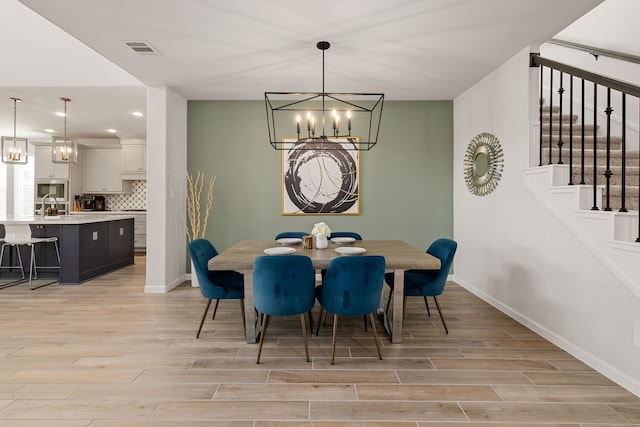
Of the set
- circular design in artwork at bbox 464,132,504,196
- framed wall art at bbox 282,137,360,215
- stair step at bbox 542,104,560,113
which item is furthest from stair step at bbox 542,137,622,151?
framed wall art at bbox 282,137,360,215

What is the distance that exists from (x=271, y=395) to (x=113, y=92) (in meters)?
4.71

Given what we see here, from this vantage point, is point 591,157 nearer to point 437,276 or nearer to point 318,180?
point 437,276

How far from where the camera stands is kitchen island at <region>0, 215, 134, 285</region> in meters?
5.01

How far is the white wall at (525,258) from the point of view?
95.7 inches

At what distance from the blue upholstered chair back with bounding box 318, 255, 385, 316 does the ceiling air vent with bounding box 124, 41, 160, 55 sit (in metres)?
2.79

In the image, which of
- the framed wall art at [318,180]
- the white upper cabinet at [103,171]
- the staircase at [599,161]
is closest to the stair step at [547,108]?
the staircase at [599,161]

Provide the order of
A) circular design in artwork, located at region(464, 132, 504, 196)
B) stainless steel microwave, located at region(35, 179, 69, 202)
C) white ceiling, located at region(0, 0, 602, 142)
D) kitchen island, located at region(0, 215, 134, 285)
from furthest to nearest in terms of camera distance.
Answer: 1. stainless steel microwave, located at region(35, 179, 69, 202)
2. kitchen island, located at region(0, 215, 134, 285)
3. circular design in artwork, located at region(464, 132, 504, 196)
4. white ceiling, located at region(0, 0, 602, 142)

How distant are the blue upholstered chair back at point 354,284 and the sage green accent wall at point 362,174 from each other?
8.69ft

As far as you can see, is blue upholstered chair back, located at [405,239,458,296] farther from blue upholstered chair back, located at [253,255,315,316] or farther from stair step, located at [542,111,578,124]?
stair step, located at [542,111,578,124]

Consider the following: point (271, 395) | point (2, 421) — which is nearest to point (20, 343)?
point (2, 421)

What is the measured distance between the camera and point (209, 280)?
120 inches

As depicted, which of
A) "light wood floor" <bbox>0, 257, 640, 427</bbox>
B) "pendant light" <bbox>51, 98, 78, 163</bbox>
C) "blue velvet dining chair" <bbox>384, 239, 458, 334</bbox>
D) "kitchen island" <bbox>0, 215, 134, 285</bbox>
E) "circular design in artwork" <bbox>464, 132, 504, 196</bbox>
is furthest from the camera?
"pendant light" <bbox>51, 98, 78, 163</bbox>

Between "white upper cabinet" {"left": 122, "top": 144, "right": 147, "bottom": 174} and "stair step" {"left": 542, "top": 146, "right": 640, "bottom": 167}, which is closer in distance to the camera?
"stair step" {"left": 542, "top": 146, "right": 640, "bottom": 167}

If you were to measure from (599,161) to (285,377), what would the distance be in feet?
11.1
